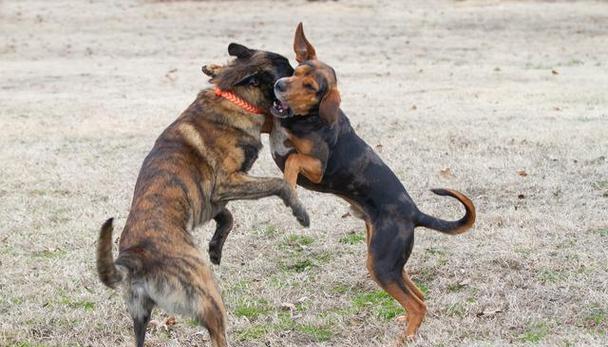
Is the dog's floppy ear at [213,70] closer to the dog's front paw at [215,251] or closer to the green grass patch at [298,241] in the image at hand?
the dog's front paw at [215,251]

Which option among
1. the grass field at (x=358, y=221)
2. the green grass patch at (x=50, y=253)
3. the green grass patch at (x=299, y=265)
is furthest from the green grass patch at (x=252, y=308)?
the green grass patch at (x=50, y=253)

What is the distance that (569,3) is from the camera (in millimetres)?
33000

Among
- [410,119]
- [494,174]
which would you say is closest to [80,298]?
[494,174]

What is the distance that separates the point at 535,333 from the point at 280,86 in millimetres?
2375

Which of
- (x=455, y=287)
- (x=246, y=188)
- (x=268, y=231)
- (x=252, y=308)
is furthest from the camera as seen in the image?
(x=268, y=231)

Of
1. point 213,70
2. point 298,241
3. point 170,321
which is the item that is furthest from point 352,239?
point 213,70

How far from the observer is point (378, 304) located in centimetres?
643

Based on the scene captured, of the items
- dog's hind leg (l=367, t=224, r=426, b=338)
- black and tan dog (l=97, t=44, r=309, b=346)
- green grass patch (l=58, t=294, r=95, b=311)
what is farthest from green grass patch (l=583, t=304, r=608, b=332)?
green grass patch (l=58, t=294, r=95, b=311)

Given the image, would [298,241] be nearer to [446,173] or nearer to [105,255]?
[446,173]

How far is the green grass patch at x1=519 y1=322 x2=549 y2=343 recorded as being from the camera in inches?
222

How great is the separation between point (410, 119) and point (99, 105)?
5733 millimetres

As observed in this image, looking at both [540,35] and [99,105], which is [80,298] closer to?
[99,105]

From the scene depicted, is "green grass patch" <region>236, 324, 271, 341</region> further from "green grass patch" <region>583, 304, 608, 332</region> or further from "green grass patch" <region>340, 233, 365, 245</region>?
"green grass patch" <region>583, 304, 608, 332</region>

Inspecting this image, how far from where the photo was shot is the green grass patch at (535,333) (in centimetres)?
564
